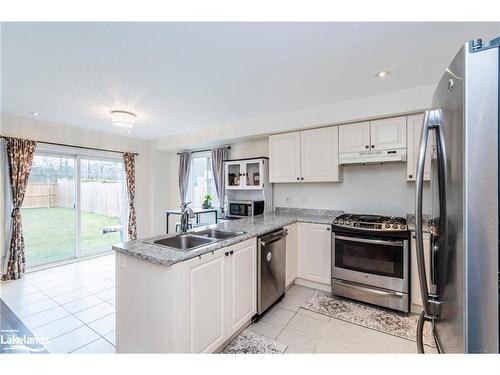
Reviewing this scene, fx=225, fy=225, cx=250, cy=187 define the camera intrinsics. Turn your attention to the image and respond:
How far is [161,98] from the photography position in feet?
9.00

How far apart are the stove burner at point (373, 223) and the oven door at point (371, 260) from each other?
11cm

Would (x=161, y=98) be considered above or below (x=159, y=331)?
above

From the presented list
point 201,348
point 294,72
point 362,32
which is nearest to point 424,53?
point 362,32

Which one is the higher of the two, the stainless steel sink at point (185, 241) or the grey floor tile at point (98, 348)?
the stainless steel sink at point (185, 241)

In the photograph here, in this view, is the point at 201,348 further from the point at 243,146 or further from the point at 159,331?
the point at 243,146

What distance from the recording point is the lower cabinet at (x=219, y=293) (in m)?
1.59

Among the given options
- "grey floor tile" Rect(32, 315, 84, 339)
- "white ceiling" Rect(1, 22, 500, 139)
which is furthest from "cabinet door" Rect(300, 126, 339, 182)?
"grey floor tile" Rect(32, 315, 84, 339)

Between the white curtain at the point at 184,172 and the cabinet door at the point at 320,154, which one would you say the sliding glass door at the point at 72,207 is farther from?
the cabinet door at the point at 320,154

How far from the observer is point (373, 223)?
250 centimetres

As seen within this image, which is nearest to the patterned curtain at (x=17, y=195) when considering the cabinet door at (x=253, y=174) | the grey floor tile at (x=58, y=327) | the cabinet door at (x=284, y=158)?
the grey floor tile at (x=58, y=327)

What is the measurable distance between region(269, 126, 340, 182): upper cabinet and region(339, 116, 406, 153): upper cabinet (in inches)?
A: 5.1

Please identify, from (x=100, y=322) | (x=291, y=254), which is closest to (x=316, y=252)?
(x=291, y=254)
